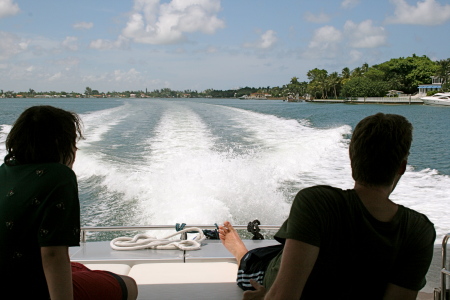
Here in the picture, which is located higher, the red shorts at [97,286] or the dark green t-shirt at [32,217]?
the dark green t-shirt at [32,217]

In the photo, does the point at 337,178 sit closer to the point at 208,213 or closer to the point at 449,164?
the point at 208,213

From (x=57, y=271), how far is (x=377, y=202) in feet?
2.70

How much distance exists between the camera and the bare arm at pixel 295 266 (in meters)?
1.05

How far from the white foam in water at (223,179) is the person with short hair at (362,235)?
12.5 feet

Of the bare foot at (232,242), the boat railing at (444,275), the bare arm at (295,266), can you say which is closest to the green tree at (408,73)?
the bare foot at (232,242)

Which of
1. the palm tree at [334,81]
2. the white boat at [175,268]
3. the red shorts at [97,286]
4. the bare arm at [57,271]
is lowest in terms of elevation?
the white boat at [175,268]

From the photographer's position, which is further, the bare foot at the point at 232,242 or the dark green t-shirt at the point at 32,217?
the bare foot at the point at 232,242

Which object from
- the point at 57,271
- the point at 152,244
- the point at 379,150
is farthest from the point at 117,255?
the point at 379,150

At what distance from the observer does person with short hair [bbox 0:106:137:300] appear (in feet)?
3.67

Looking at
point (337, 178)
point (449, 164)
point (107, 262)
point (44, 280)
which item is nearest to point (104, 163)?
point (337, 178)

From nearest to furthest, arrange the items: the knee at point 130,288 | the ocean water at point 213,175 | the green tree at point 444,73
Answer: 1. the knee at point 130,288
2. the ocean water at point 213,175
3. the green tree at point 444,73

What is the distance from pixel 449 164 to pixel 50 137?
37.2 ft

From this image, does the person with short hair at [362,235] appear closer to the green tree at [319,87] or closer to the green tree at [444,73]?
the green tree at [444,73]

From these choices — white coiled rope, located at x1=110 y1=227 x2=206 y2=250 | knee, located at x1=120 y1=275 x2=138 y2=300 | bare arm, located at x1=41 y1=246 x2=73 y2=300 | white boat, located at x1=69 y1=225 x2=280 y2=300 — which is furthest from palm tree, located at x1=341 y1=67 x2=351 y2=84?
bare arm, located at x1=41 y1=246 x2=73 y2=300
